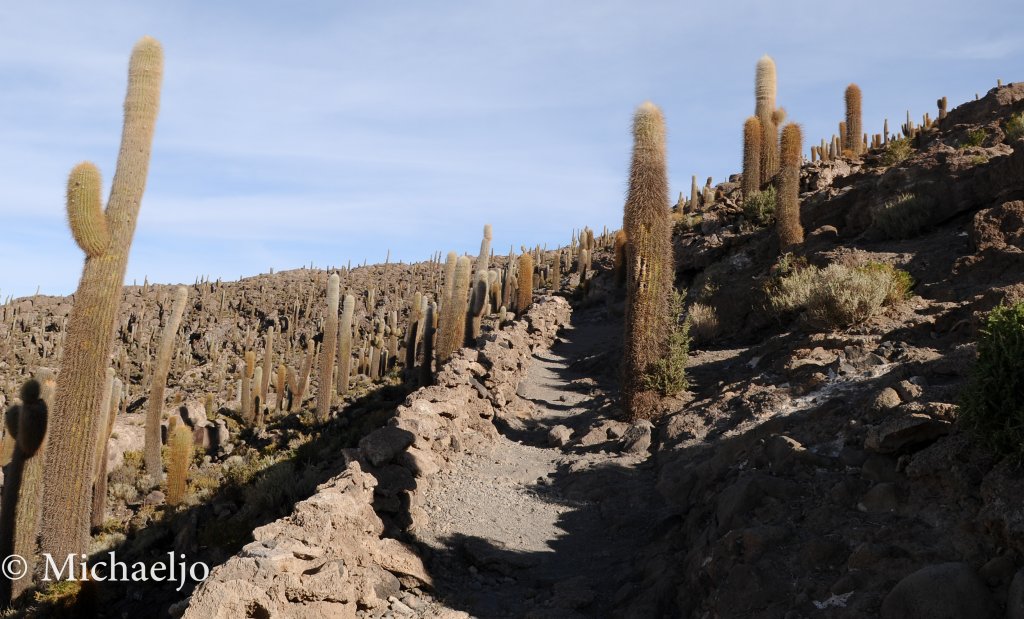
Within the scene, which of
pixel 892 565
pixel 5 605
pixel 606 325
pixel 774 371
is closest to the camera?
pixel 892 565

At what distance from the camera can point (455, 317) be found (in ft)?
67.9

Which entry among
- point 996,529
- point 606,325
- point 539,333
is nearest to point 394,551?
point 996,529

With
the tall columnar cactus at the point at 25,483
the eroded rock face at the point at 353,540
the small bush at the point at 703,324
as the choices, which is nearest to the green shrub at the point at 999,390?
the eroded rock face at the point at 353,540

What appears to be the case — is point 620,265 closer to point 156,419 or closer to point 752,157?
point 752,157

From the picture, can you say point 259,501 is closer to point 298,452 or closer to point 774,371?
point 298,452

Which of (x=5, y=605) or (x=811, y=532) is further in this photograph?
(x=5, y=605)

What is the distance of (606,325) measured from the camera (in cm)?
2622

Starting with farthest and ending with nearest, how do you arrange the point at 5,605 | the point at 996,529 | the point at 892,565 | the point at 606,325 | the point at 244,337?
1. the point at 244,337
2. the point at 606,325
3. the point at 5,605
4. the point at 892,565
5. the point at 996,529

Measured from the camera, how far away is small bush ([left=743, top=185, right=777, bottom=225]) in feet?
73.6

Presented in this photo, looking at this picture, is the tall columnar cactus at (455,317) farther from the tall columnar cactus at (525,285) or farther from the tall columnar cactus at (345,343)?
the tall columnar cactus at (525,285)

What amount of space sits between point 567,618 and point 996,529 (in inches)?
132

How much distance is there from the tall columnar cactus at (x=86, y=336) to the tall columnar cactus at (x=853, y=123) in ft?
82.8

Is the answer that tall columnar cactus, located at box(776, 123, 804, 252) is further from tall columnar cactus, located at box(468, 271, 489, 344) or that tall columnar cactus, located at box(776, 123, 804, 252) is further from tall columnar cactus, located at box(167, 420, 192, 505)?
tall columnar cactus, located at box(167, 420, 192, 505)

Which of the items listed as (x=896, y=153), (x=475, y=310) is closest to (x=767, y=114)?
(x=896, y=153)
